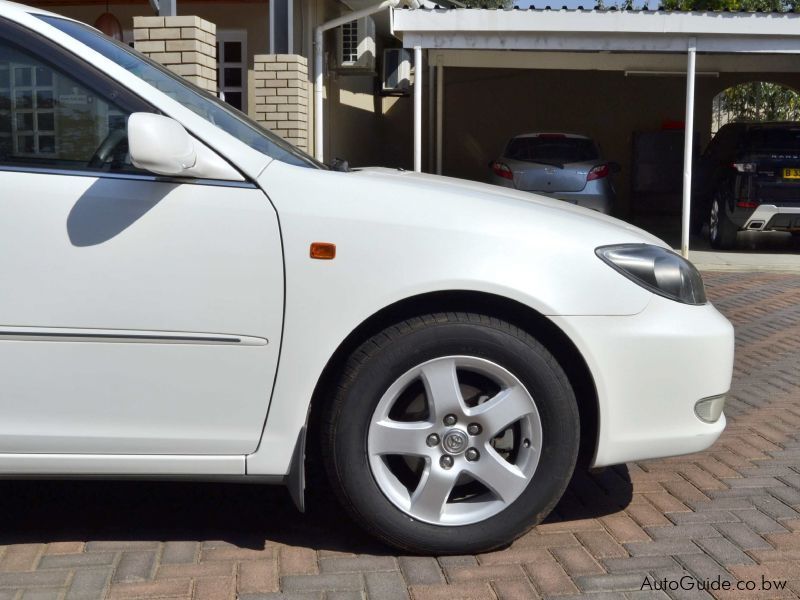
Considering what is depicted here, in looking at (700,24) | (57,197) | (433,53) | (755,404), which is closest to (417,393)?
(57,197)

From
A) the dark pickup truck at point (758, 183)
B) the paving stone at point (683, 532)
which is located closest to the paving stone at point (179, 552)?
the paving stone at point (683, 532)

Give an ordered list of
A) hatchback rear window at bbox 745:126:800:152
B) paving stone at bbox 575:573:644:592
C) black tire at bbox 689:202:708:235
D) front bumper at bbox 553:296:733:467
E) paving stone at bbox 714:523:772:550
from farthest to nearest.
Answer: black tire at bbox 689:202:708:235, hatchback rear window at bbox 745:126:800:152, paving stone at bbox 714:523:772:550, front bumper at bbox 553:296:733:467, paving stone at bbox 575:573:644:592

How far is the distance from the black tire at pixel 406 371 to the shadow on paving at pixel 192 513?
24cm

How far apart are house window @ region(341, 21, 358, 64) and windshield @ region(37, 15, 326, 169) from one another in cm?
1070

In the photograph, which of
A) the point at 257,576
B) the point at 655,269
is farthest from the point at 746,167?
the point at 257,576

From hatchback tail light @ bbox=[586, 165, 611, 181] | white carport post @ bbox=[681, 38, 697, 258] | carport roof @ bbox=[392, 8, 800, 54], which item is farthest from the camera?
hatchback tail light @ bbox=[586, 165, 611, 181]

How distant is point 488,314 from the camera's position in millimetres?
3359

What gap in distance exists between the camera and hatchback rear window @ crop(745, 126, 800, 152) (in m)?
13.2

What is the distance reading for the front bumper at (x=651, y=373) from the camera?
3367 millimetres

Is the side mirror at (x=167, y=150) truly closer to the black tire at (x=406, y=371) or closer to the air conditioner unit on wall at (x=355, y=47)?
the black tire at (x=406, y=371)

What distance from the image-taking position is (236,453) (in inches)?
130

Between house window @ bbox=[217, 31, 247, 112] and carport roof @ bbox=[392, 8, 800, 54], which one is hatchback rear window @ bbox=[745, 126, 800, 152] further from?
house window @ bbox=[217, 31, 247, 112]

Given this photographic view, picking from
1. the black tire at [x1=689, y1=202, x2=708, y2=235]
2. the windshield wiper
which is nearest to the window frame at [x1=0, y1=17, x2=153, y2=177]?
the windshield wiper

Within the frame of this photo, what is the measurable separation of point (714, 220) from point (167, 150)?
479 inches
